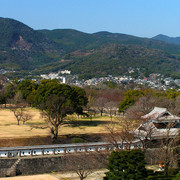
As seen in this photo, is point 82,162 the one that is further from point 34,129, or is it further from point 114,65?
point 114,65

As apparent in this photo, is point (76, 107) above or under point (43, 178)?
above

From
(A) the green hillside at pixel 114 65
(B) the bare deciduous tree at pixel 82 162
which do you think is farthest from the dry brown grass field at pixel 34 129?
(A) the green hillside at pixel 114 65

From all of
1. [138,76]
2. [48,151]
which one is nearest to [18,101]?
[48,151]

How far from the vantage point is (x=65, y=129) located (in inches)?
1406

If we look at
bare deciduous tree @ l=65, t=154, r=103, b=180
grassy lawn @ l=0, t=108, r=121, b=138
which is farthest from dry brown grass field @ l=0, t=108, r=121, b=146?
bare deciduous tree @ l=65, t=154, r=103, b=180

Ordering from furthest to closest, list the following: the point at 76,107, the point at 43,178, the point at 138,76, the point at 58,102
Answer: the point at 138,76 < the point at 76,107 < the point at 58,102 < the point at 43,178

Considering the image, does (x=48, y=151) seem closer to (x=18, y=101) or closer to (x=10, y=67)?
(x=18, y=101)

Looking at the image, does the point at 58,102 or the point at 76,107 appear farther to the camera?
the point at 76,107

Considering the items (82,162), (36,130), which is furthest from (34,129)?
(82,162)

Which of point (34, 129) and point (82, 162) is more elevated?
point (34, 129)

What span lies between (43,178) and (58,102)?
12.6 metres

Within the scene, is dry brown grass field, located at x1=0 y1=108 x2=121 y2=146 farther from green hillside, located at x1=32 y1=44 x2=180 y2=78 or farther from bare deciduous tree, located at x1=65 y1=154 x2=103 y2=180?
green hillside, located at x1=32 y1=44 x2=180 y2=78

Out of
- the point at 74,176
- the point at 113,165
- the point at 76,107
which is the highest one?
the point at 76,107

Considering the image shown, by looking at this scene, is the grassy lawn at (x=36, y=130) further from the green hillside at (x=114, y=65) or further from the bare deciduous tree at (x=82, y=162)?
the green hillside at (x=114, y=65)
